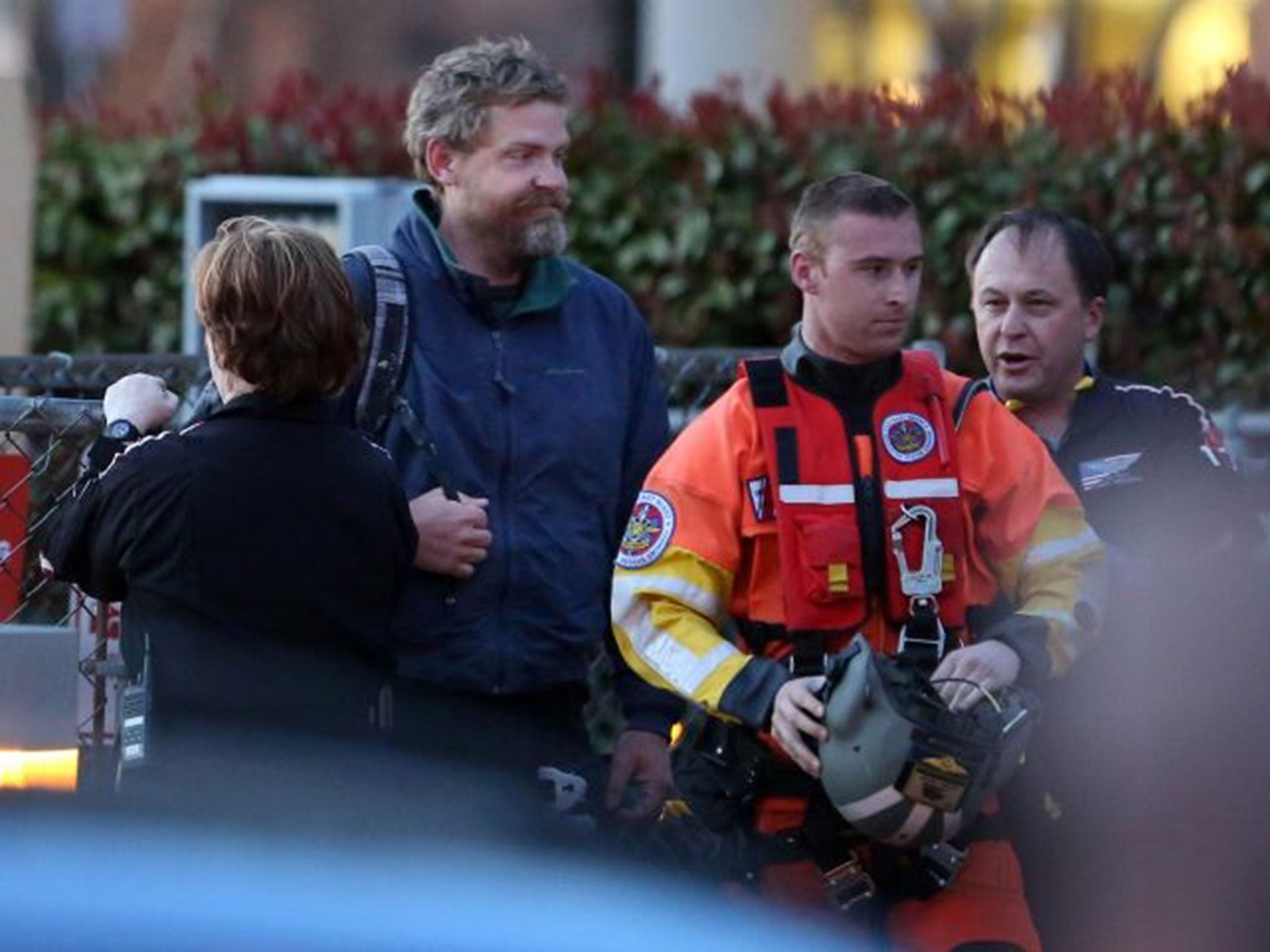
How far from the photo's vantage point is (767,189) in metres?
9.38

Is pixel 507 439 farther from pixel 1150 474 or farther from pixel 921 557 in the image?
pixel 1150 474

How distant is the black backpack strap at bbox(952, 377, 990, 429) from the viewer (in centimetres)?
516

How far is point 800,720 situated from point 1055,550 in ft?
2.14

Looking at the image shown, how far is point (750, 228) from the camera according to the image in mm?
9273

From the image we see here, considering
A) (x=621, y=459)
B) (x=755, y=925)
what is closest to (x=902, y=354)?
(x=621, y=459)

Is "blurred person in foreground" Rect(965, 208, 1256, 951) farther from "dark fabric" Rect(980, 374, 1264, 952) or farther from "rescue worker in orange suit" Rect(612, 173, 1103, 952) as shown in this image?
"rescue worker in orange suit" Rect(612, 173, 1103, 952)

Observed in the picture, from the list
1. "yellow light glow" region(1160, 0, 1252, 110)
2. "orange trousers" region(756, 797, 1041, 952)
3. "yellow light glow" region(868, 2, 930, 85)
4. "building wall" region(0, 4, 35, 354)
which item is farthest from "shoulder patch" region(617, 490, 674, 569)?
"yellow light glow" region(868, 2, 930, 85)

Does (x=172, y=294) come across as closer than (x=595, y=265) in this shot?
No

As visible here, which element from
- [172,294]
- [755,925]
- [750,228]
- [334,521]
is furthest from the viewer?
[172,294]

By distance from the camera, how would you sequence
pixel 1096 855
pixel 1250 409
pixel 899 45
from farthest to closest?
1. pixel 899 45
2. pixel 1250 409
3. pixel 1096 855

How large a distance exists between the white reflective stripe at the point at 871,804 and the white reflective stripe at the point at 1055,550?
655mm

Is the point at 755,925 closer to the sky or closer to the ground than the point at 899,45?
closer to the ground

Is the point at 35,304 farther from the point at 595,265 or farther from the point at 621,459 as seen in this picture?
the point at 621,459

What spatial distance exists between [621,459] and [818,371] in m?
0.54
